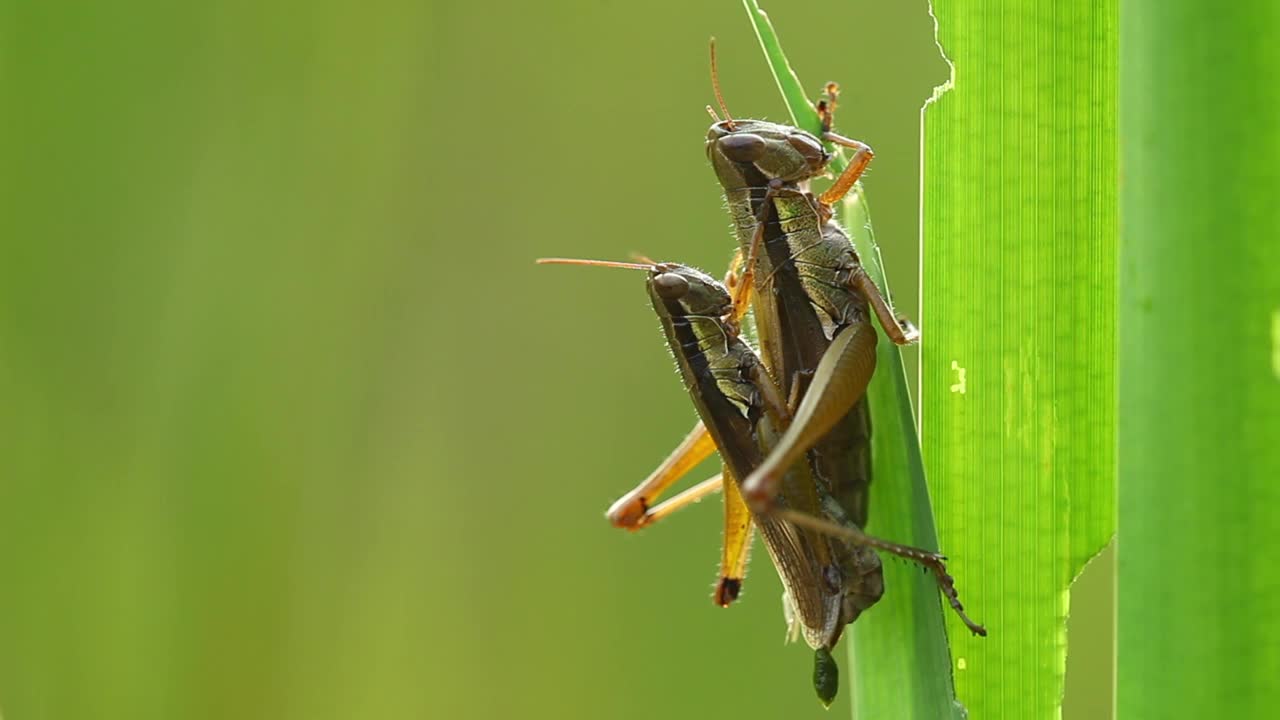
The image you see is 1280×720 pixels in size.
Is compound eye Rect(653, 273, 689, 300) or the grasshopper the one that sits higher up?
compound eye Rect(653, 273, 689, 300)

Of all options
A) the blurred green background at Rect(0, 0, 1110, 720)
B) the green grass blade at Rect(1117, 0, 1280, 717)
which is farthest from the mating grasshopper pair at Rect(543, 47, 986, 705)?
the blurred green background at Rect(0, 0, 1110, 720)

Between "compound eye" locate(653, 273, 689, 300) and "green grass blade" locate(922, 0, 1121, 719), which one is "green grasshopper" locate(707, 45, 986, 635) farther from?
"green grass blade" locate(922, 0, 1121, 719)

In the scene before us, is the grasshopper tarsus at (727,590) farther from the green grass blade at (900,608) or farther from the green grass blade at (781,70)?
the green grass blade at (781,70)

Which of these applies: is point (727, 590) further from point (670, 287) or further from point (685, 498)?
point (670, 287)

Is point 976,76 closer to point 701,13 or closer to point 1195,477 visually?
point 1195,477

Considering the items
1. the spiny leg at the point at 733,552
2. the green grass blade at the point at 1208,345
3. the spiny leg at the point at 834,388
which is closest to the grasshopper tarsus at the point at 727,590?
the spiny leg at the point at 733,552

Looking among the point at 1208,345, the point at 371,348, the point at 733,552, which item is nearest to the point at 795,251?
the point at 733,552

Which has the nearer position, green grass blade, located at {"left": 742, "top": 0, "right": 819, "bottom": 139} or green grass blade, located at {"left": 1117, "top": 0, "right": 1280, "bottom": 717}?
green grass blade, located at {"left": 1117, "top": 0, "right": 1280, "bottom": 717}

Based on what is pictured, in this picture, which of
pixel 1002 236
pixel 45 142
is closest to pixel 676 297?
pixel 1002 236
